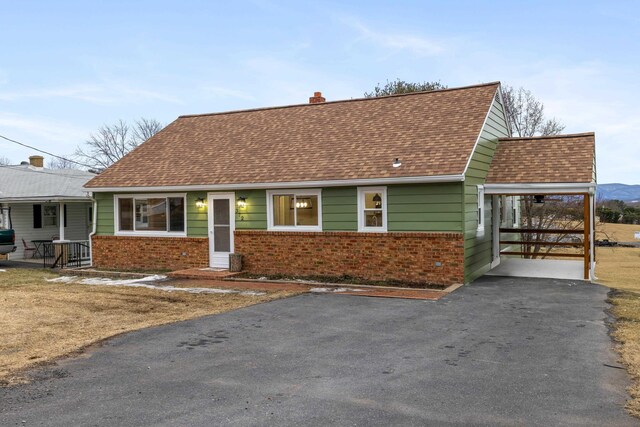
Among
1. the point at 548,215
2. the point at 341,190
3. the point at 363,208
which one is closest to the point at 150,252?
the point at 341,190

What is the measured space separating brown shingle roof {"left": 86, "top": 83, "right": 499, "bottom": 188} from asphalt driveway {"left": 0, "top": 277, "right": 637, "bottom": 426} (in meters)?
5.00

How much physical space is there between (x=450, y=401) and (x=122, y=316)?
21.9ft

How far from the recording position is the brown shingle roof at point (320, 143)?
14008 millimetres

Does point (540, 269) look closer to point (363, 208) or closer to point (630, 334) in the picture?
point (363, 208)

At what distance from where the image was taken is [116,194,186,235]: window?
54.7 ft

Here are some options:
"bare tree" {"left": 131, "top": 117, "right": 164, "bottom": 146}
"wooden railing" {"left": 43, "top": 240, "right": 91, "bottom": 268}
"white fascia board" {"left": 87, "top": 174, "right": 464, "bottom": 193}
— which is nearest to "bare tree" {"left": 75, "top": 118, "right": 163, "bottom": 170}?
"bare tree" {"left": 131, "top": 117, "right": 164, "bottom": 146}

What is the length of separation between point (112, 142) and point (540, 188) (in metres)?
51.8

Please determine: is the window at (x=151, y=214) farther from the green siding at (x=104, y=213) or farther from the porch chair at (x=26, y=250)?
the porch chair at (x=26, y=250)

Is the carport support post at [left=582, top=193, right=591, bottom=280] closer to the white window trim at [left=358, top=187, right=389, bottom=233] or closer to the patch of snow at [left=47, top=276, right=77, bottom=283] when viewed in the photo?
the white window trim at [left=358, top=187, right=389, bottom=233]

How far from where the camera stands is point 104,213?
17.7 metres

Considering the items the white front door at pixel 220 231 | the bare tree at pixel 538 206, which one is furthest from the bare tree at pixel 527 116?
the white front door at pixel 220 231

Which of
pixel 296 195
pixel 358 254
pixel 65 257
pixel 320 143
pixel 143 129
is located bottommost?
pixel 65 257

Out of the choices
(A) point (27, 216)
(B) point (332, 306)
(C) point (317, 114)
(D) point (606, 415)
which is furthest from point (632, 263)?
(A) point (27, 216)

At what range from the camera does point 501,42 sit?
62.5 ft
